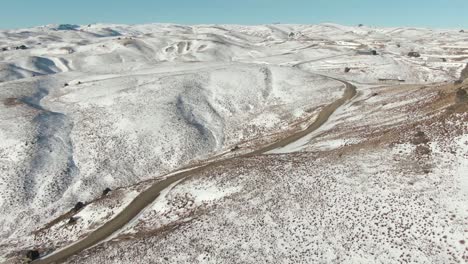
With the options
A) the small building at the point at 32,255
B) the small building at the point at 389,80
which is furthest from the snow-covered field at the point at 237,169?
the small building at the point at 389,80

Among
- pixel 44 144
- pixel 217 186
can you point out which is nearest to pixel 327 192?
pixel 217 186

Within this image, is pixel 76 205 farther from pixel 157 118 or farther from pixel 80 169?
pixel 157 118

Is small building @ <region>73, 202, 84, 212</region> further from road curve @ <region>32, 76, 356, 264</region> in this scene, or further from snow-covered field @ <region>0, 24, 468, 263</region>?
road curve @ <region>32, 76, 356, 264</region>

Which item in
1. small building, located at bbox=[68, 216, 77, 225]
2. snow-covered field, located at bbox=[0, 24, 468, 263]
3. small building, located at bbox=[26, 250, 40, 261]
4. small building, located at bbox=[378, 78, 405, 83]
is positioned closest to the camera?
snow-covered field, located at bbox=[0, 24, 468, 263]

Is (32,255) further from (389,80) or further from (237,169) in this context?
(389,80)

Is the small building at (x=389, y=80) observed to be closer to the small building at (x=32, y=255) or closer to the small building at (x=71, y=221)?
the small building at (x=71, y=221)

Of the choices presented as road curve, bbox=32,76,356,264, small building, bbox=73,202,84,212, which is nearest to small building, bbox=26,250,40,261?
road curve, bbox=32,76,356,264

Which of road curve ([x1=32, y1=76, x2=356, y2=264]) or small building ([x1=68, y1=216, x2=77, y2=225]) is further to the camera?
small building ([x1=68, y1=216, x2=77, y2=225])

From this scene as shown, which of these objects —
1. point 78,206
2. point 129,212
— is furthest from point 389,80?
point 78,206
